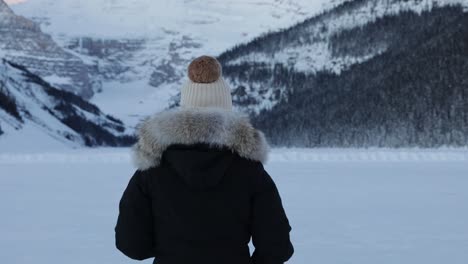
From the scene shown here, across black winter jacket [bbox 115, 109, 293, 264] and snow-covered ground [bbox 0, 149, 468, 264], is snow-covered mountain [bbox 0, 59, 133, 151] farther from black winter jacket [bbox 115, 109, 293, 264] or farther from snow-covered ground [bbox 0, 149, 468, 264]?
black winter jacket [bbox 115, 109, 293, 264]

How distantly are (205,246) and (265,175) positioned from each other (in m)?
0.47

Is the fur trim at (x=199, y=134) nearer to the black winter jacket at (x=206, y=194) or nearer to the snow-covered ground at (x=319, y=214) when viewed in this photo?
the black winter jacket at (x=206, y=194)

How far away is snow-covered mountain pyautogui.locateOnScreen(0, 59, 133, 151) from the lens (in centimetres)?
6391

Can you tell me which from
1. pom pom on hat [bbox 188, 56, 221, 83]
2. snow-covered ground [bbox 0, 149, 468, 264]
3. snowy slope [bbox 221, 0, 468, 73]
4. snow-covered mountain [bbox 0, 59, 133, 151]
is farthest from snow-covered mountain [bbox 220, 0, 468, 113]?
pom pom on hat [bbox 188, 56, 221, 83]

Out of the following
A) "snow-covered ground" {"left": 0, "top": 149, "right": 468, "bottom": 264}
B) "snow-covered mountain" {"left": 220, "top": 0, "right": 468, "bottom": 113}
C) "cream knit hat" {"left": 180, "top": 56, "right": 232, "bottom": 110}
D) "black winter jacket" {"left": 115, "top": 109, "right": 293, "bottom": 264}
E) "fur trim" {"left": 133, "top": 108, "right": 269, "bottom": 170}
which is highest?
"snow-covered mountain" {"left": 220, "top": 0, "right": 468, "bottom": 113}

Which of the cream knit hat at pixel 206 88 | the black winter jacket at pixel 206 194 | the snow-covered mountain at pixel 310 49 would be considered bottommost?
the black winter jacket at pixel 206 194

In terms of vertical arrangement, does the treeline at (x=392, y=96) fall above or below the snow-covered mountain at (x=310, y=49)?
below

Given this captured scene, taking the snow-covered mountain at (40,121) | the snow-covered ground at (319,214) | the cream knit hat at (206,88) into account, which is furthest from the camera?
the snow-covered mountain at (40,121)

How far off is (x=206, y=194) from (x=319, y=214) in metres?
8.31

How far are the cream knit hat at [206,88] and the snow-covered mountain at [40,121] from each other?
52729mm

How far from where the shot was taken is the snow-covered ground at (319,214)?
28.2ft

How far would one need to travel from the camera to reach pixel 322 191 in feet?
50.9

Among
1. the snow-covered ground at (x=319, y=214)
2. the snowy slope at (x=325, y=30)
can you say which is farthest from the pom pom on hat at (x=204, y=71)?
the snowy slope at (x=325, y=30)

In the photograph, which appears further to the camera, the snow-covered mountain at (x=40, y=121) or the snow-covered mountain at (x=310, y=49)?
the snow-covered mountain at (x=310, y=49)
